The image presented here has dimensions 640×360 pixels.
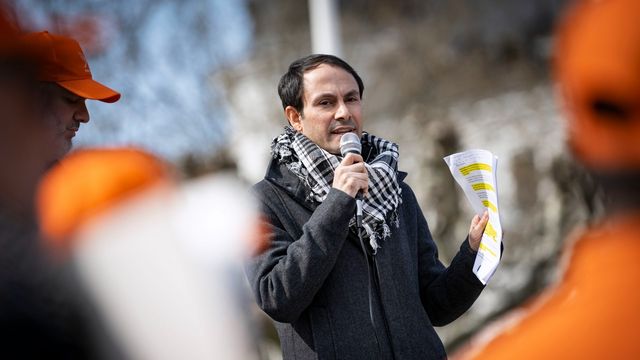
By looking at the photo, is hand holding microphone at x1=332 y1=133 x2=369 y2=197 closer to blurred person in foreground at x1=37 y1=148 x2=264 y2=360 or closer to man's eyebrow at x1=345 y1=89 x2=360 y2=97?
man's eyebrow at x1=345 y1=89 x2=360 y2=97

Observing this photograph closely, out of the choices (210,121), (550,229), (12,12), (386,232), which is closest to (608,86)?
(12,12)

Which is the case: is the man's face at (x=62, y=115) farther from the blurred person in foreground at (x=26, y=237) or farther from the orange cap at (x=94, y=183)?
the orange cap at (x=94, y=183)

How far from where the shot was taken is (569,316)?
1105 millimetres

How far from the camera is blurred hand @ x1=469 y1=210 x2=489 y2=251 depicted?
2551 mm

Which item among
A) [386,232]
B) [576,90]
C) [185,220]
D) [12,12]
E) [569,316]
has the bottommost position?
[386,232]

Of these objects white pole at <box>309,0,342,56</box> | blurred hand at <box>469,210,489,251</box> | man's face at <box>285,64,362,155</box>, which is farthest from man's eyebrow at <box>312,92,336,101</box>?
white pole at <box>309,0,342,56</box>

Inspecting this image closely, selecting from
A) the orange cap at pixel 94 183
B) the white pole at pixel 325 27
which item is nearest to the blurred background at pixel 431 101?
the white pole at pixel 325 27

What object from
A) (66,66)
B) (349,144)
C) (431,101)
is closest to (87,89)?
(66,66)

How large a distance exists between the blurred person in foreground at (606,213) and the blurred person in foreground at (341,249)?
1111 millimetres

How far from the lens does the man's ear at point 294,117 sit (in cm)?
270

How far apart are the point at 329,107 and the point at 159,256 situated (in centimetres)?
163

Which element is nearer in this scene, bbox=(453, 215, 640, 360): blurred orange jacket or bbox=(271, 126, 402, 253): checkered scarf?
bbox=(453, 215, 640, 360): blurred orange jacket

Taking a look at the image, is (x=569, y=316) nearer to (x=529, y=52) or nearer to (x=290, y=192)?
(x=290, y=192)

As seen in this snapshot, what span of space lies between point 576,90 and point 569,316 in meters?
0.34
